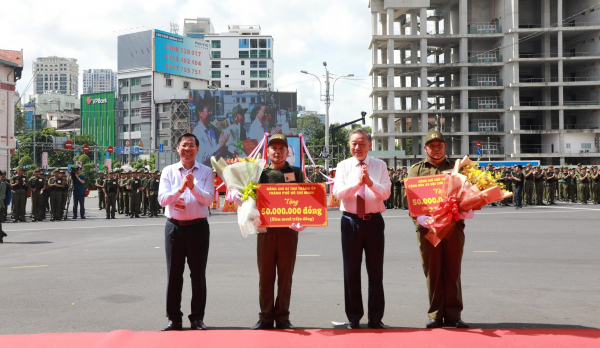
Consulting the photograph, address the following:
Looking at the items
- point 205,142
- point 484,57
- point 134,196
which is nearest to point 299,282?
point 134,196

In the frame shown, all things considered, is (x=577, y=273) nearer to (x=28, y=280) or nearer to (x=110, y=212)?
(x=28, y=280)

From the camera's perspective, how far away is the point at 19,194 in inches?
810

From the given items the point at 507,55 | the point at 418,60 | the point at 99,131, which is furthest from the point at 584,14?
Answer: the point at 99,131

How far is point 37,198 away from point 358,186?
1924 cm

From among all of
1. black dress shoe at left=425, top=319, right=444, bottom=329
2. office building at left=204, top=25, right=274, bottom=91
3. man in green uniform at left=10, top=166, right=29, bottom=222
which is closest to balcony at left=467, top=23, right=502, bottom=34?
office building at left=204, top=25, right=274, bottom=91

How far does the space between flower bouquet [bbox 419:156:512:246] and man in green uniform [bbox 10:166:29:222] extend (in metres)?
19.5

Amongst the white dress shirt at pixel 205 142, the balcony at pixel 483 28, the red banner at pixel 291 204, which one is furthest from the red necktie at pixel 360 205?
the balcony at pixel 483 28

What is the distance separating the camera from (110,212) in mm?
22891

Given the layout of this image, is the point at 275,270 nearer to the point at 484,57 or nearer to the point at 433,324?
the point at 433,324

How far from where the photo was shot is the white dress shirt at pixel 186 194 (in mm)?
5566

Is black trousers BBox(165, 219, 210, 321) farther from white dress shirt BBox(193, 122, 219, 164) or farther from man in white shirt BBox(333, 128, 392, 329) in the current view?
white dress shirt BBox(193, 122, 219, 164)

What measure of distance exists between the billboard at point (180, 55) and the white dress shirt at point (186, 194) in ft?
281

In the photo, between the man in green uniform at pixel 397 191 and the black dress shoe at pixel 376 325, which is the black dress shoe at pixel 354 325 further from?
the man in green uniform at pixel 397 191

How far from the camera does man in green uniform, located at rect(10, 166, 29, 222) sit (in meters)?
20.6
